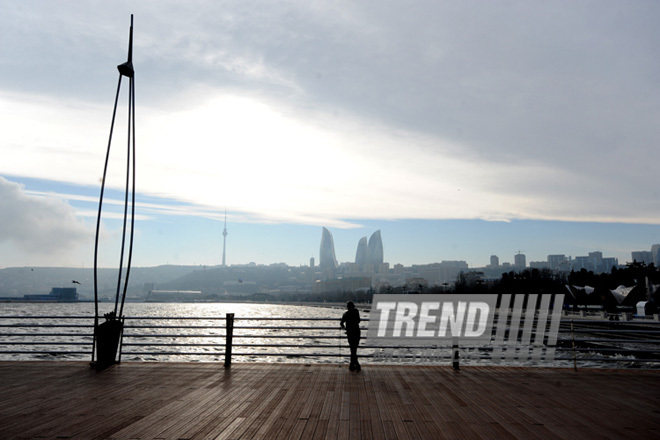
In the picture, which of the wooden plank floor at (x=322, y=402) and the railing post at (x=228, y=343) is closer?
the wooden plank floor at (x=322, y=402)

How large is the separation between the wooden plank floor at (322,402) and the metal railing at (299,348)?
474mm

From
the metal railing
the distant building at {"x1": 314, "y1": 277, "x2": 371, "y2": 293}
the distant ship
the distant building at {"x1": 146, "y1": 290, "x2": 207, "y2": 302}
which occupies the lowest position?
the distant building at {"x1": 146, "y1": 290, "x2": 207, "y2": 302}

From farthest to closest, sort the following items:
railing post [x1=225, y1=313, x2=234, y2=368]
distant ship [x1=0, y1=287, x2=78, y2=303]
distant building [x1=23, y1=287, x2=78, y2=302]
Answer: distant ship [x1=0, y1=287, x2=78, y2=303] < distant building [x1=23, y1=287, x2=78, y2=302] < railing post [x1=225, y1=313, x2=234, y2=368]

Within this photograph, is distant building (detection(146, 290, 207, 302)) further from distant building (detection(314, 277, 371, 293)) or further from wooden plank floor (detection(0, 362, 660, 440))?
wooden plank floor (detection(0, 362, 660, 440))

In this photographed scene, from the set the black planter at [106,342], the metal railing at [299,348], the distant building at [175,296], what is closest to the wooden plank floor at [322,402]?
the black planter at [106,342]

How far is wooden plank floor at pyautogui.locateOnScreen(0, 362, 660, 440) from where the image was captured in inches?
212

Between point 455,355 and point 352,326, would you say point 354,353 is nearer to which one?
point 352,326

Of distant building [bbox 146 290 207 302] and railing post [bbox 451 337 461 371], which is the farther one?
distant building [bbox 146 290 207 302]

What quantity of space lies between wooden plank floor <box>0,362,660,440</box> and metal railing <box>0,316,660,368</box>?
47 cm

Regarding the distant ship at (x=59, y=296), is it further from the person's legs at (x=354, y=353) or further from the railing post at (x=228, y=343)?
the person's legs at (x=354, y=353)

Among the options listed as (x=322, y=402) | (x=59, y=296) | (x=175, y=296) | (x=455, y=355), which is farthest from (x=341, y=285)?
(x=322, y=402)

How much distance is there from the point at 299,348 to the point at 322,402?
42.6m

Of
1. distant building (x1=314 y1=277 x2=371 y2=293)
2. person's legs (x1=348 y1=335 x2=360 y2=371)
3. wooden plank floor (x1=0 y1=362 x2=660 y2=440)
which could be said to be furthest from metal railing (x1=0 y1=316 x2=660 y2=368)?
distant building (x1=314 y1=277 x2=371 y2=293)

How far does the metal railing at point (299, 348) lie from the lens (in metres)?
9.57
